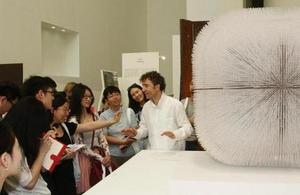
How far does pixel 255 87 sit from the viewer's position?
634 mm

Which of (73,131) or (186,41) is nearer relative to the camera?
(73,131)

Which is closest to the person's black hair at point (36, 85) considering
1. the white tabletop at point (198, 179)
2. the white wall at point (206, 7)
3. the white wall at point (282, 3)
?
the white wall at point (282, 3)

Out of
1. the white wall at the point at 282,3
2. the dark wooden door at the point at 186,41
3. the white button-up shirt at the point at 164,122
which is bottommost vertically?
the white button-up shirt at the point at 164,122

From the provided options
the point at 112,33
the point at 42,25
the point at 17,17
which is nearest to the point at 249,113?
the point at 17,17

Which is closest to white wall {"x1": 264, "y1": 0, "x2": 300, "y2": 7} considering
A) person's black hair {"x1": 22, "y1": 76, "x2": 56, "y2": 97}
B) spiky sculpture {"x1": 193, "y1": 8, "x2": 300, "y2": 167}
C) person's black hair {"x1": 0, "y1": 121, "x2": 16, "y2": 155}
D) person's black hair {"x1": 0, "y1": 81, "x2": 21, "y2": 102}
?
person's black hair {"x1": 22, "y1": 76, "x2": 56, "y2": 97}

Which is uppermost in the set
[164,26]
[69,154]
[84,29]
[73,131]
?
[164,26]

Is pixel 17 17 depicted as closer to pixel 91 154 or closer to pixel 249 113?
pixel 91 154

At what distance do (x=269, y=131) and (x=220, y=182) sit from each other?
11 centimetres

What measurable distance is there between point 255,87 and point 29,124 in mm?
1499

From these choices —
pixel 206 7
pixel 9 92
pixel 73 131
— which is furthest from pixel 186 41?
pixel 9 92

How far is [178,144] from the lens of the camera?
10.0 ft

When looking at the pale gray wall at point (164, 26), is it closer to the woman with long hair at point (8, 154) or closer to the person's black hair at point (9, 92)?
the person's black hair at point (9, 92)

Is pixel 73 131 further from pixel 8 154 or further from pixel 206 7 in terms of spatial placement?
pixel 206 7

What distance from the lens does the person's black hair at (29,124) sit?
1.95 m
